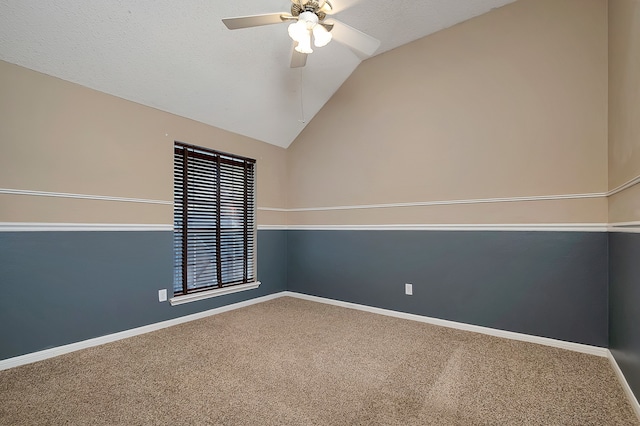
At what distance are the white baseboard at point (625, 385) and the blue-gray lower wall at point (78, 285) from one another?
3501mm

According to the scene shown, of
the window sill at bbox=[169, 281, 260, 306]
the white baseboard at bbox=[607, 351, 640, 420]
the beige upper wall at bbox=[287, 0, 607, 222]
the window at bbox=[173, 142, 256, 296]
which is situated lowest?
the white baseboard at bbox=[607, 351, 640, 420]

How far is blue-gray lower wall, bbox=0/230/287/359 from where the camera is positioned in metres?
2.17

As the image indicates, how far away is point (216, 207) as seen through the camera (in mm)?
3549

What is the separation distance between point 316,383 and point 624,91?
106 inches

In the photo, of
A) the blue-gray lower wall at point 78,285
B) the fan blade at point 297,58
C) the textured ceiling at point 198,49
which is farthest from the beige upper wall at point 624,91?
the blue-gray lower wall at point 78,285

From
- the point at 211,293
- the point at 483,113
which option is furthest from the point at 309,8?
the point at 211,293

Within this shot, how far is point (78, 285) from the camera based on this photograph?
96.5 inches

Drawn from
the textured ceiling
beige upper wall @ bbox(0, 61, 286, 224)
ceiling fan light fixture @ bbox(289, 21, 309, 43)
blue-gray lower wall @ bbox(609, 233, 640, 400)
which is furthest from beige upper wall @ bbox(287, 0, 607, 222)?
beige upper wall @ bbox(0, 61, 286, 224)

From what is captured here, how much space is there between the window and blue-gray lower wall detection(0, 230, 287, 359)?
23 cm

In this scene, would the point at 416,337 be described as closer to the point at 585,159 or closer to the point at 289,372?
the point at 289,372

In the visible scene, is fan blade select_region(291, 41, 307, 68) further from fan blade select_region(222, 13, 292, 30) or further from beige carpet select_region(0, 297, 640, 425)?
beige carpet select_region(0, 297, 640, 425)

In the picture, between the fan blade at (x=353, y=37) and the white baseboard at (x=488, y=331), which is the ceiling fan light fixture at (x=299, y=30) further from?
the white baseboard at (x=488, y=331)

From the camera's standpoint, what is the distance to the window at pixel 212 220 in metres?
3.21

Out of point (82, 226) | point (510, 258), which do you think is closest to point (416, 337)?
point (510, 258)
